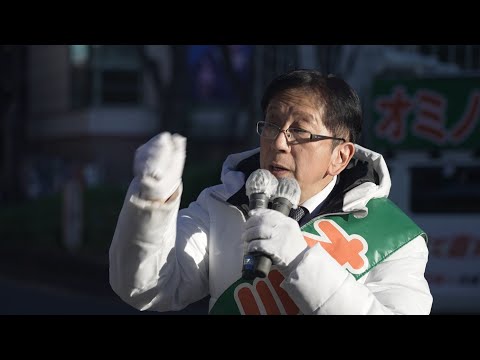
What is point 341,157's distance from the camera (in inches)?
120

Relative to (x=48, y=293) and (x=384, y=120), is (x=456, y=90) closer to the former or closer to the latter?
(x=384, y=120)

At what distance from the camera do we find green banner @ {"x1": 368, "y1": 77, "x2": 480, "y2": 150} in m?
10.1

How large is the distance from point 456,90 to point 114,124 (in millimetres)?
16458

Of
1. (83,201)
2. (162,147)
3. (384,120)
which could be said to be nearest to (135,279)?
(162,147)

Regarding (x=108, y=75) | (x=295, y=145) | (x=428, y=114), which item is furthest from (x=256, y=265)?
(x=108, y=75)

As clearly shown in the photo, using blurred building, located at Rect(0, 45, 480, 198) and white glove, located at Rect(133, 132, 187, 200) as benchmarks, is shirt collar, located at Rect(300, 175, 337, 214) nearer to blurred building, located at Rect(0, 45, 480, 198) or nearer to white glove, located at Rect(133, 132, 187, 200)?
white glove, located at Rect(133, 132, 187, 200)

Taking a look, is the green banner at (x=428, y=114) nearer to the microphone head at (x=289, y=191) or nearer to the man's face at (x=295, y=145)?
the man's face at (x=295, y=145)

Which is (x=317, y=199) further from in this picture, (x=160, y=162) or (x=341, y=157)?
(x=160, y=162)

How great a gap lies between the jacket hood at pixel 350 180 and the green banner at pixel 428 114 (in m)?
7.03

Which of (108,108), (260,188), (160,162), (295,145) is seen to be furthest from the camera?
(108,108)

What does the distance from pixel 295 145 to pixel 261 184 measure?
211 mm

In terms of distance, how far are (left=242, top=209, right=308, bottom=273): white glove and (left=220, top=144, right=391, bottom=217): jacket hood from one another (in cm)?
37

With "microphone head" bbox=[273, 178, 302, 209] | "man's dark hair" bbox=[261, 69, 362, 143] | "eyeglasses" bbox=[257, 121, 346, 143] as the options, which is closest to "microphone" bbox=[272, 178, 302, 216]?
"microphone head" bbox=[273, 178, 302, 209]

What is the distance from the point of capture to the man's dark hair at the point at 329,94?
115 inches
